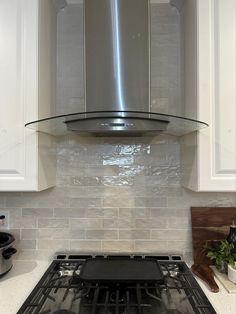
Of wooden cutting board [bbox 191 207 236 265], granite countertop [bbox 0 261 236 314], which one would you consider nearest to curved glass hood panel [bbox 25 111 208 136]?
wooden cutting board [bbox 191 207 236 265]

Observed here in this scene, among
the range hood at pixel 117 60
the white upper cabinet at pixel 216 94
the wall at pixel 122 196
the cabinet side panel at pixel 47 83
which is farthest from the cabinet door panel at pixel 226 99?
the cabinet side panel at pixel 47 83

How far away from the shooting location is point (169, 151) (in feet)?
4.42

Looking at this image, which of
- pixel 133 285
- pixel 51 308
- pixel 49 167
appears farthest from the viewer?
pixel 49 167

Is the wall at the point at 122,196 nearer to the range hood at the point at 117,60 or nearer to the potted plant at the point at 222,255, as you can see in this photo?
the potted plant at the point at 222,255

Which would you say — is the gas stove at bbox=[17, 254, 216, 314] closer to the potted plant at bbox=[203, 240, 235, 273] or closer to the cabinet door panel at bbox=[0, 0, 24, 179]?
the potted plant at bbox=[203, 240, 235, 273]

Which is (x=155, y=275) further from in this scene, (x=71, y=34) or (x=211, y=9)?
(x=71, y=34)

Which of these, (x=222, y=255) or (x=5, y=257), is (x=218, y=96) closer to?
(x=222, y=255)

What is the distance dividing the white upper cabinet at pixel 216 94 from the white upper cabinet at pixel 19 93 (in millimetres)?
680

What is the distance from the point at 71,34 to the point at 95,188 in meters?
0.83

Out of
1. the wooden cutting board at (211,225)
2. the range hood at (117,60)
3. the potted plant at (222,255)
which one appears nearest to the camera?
the range hood at (117,60)

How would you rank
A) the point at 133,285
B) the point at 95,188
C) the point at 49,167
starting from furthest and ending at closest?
the point at 95,188 → the point at 49,167 → the point at 133,285

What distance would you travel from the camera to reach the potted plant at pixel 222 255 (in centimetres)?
115

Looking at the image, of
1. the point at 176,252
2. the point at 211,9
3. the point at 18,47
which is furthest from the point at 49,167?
the point at 211,9

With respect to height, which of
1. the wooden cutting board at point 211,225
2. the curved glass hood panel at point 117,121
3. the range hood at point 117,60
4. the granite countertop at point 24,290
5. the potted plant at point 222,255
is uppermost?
the range hood at point 117,60
